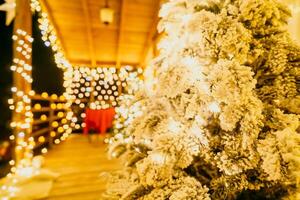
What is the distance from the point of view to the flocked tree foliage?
50.6 inches

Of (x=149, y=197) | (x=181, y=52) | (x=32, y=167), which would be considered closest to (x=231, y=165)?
(x=149, y=197)

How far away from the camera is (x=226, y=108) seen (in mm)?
1310

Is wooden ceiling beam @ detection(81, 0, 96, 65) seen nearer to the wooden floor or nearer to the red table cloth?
the red table cloth

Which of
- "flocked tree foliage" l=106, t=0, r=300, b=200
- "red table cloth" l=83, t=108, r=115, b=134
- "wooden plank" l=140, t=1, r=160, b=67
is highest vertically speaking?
"wooden plank" l=140, t=1, r=160, b=67

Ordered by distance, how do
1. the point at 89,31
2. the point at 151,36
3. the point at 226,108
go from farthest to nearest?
the point at 151,36
the point at 89,31
the point at 226,108

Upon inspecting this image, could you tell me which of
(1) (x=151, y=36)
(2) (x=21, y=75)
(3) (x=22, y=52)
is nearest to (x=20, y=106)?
(2) (x=21, y=75)

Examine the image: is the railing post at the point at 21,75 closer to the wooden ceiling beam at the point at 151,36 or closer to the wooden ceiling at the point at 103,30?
the wooden ceiling at the point at 103,30

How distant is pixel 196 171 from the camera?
172 centimetres

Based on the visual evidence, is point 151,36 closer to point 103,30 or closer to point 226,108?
point 103,30

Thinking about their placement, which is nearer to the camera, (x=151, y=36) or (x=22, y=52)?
(x=22, y=52)

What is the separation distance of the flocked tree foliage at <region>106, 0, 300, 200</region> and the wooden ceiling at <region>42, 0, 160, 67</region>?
3827 millimetres

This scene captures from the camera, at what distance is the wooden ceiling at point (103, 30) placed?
5.16m

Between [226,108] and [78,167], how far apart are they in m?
3.30

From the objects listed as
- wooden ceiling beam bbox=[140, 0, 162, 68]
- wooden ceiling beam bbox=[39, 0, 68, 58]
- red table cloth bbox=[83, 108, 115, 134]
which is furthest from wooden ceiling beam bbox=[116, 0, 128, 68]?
red table cloth bbox=[83, 108, 115, 134]
